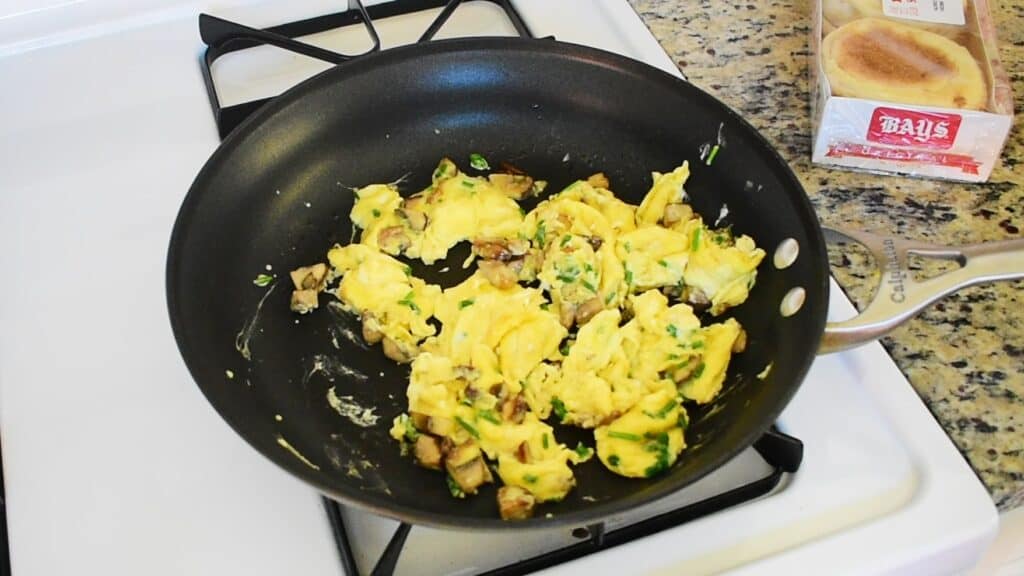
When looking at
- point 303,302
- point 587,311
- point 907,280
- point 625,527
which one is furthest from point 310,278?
point 907,280

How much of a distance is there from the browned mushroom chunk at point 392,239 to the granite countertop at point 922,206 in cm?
44

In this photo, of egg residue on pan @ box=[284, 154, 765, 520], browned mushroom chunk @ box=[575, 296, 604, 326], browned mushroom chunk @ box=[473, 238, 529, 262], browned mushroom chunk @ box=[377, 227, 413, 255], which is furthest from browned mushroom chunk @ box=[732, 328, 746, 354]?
browned mushroom chunk @ box=[377, 227, 413, 255]

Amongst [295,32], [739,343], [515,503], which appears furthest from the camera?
[295,32]

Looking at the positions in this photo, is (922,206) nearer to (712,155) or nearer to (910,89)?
(910,89)

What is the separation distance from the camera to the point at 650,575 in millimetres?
746

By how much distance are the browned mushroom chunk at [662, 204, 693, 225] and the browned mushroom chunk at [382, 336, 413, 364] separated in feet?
0.99

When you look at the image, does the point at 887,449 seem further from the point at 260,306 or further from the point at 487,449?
the point at 260,306

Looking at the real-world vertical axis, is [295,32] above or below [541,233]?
above

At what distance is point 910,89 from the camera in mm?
1018

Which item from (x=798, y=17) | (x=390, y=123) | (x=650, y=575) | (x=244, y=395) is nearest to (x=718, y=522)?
(x=650, y=575)

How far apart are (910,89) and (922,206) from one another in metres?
0.13

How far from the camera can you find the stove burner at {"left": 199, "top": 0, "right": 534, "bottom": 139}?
1.11 m

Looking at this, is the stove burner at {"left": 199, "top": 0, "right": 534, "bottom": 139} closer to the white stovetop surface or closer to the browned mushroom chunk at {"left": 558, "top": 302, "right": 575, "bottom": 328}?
the white stovetop surface

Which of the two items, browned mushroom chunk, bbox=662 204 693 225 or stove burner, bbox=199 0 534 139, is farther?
stove burner, bbox=199 0 534 139
